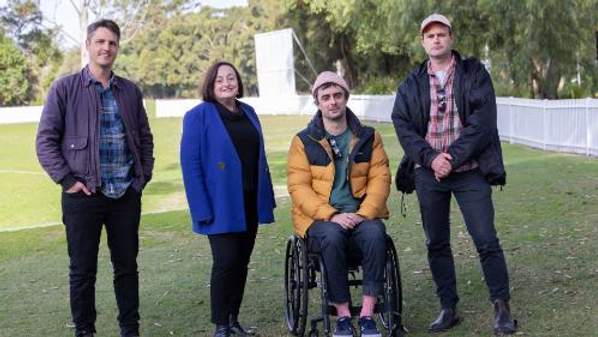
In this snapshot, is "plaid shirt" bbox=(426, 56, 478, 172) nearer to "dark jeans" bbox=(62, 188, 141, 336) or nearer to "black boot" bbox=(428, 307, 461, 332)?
"black boot" bbox=(428, 307, 461, 332)

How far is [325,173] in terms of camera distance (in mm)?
5031

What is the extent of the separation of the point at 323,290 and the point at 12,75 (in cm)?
6808

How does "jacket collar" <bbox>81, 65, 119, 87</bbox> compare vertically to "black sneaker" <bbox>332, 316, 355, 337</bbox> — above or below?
above

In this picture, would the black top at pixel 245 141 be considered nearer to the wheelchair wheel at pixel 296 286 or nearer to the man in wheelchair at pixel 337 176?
the man in wheelchair at pixel 337 176

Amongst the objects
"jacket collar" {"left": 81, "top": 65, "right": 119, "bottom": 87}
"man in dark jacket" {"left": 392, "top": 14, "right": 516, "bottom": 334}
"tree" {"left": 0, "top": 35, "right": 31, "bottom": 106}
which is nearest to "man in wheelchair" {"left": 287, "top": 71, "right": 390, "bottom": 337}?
"man in dark jacket" {"left": 392, "top": 14, "right": 516, "bottom": 334}

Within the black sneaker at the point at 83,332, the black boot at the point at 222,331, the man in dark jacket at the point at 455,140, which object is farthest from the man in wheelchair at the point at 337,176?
the black sneaker at the point at 83,332

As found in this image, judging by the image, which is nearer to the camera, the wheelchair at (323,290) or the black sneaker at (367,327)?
the black sneaker at (367,327)

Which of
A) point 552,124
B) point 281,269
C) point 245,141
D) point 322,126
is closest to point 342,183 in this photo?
point 322,126

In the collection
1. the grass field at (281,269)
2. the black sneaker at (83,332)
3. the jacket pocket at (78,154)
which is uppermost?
the jacket pocket at (78,154)

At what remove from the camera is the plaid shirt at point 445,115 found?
16.4 ft

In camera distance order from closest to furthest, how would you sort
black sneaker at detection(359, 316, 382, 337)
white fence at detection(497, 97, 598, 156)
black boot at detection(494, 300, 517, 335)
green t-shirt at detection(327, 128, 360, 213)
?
1. black sneaker at detection(359, 316, 382, 337)
2. black boot at detection(494, 300, 517, 335)
3. green t-shirt at detection(327, 128, 360, 213)
4. white fence at detection(497, 97, 598, 156)

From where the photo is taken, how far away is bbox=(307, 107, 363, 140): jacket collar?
507 centimetres

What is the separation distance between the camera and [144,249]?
354 inches

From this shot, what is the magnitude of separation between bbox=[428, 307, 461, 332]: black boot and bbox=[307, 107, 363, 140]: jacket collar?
120 cm
